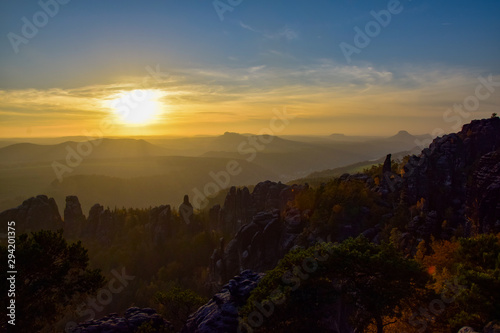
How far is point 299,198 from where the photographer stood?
301ft

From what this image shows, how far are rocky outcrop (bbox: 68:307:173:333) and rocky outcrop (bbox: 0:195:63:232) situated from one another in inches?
3804

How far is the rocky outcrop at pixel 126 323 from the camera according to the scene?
Result: 1431 inches

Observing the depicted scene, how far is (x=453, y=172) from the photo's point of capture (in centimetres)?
7000

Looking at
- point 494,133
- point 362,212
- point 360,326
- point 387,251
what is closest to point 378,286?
point 387,251

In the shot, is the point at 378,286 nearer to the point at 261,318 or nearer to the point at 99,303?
the point at 261,318

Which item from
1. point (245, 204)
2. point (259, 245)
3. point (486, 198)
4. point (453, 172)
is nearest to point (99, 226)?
point (245, 204)

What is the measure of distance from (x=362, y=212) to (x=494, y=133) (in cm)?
4254

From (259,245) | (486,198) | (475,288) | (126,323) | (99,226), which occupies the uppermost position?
(486,198)

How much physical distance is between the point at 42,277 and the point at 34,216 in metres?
109

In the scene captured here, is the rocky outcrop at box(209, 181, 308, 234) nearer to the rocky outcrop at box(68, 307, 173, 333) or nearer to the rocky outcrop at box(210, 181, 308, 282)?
the rocky outcrop at box(210, 181, 308, 282)

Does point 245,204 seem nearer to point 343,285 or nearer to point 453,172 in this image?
point 453,172

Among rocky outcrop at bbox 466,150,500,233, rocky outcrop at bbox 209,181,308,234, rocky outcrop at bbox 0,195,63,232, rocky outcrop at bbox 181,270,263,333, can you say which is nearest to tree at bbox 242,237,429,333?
rocky outcrop at bbox 181,270,263,333

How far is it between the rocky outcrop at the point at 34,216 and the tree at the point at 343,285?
396ft

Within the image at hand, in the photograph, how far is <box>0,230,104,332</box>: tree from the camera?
27344 mm
